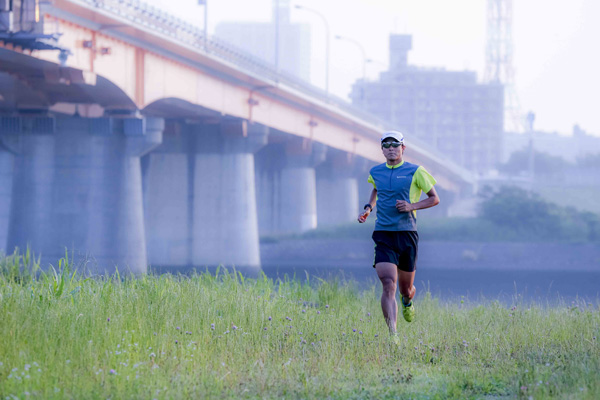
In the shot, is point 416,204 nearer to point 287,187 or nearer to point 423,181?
point 423,181

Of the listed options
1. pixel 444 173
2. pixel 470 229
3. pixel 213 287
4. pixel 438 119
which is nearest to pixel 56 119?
pixel 213 287

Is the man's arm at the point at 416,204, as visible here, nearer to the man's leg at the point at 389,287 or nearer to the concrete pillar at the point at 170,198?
the man's leg at the point at 389,287

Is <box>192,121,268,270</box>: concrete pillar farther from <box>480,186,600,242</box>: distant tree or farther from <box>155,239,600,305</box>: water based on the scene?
<box>480,186,600,242</box>: distant tree

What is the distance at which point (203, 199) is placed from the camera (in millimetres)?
47156

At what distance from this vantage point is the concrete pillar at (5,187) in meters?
38.1

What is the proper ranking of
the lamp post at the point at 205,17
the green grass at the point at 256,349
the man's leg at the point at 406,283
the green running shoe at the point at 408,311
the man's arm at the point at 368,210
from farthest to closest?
the lamp post at the point at 205,17 < the green running shoe at the point at 408,311 < the man's leg at the point at 406,283 < the man's arm at the point at 368,210 < the green grass at the point at 256,349

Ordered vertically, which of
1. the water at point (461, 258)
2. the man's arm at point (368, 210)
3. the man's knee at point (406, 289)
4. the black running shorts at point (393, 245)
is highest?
the man's arm at point (368, 210)

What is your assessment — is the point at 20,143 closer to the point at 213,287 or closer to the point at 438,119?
the point at 213,287

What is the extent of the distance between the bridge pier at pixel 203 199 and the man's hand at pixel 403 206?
1460 inches

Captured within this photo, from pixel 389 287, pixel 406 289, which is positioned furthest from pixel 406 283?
pixel 389 287

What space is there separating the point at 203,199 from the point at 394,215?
38.2m

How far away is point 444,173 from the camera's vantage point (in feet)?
327

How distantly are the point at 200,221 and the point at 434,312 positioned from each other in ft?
116

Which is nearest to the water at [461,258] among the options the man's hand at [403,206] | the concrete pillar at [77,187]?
the concrete pillar at [77,187]
